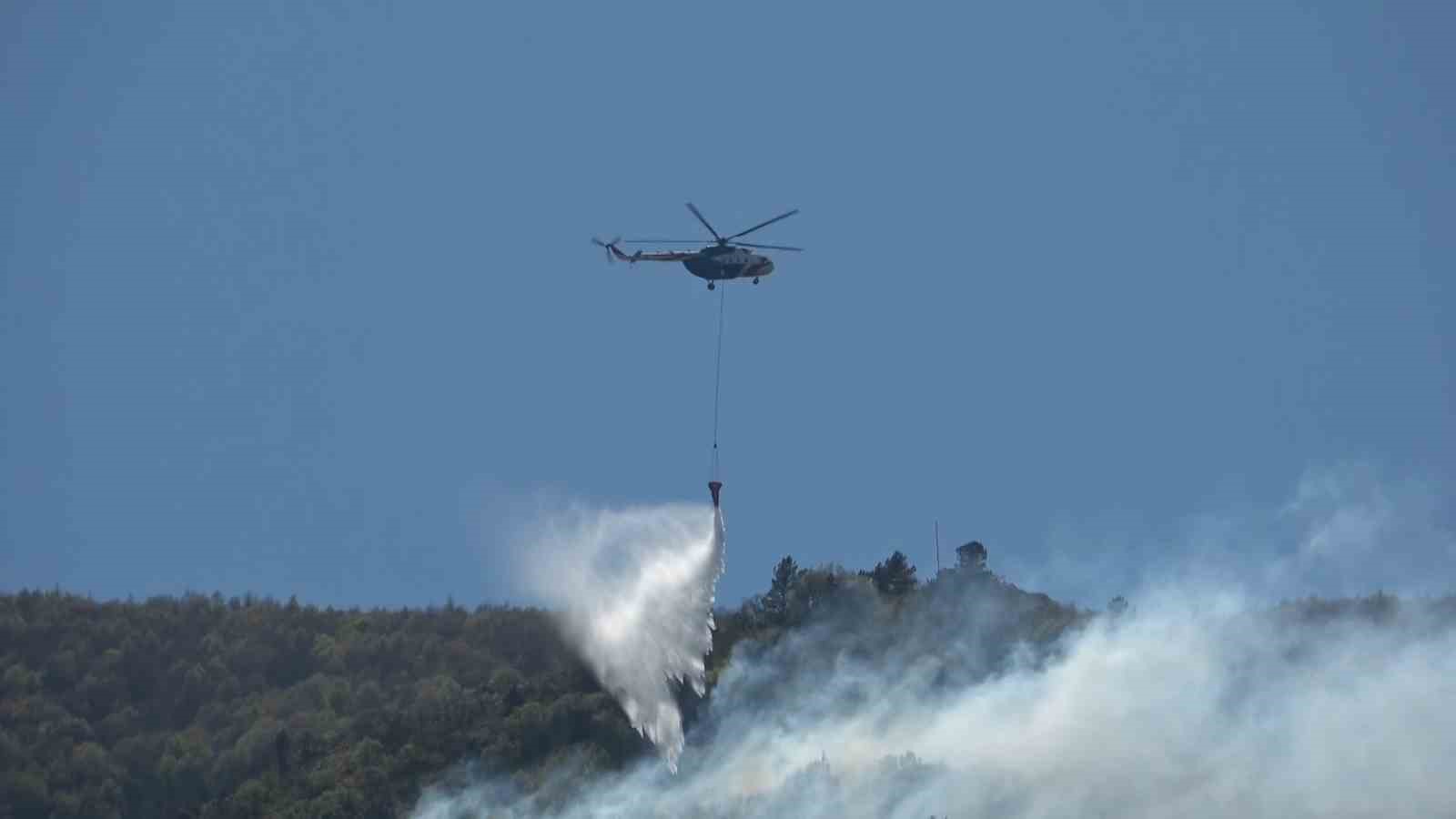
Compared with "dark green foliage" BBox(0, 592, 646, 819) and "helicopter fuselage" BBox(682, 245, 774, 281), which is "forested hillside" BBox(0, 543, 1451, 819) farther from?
"helicopter fuselage" BBox(682, 245, 774, 281)

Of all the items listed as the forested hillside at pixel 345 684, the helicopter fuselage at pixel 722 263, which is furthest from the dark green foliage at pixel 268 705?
the helicopter fuselage at pixel 722 263

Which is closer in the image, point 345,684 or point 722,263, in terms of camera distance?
point 722,263

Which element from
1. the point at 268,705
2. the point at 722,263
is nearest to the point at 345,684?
the point at 268,705

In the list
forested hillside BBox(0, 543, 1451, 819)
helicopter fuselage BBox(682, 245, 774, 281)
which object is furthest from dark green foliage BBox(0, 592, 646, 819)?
helicopter fuselage BBox(682, 245, 774, 281)

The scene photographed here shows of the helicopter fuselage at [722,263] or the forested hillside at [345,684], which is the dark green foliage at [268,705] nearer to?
the forested hillside at [345,684]

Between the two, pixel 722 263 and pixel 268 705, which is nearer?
pixel 722 263

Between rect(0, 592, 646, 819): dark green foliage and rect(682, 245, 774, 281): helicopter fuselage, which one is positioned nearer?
rect(682, 245, 774, 281): helicopter fuselage

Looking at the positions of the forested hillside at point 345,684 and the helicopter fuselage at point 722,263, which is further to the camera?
the forested hillside at point 345,684

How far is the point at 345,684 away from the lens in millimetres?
179625

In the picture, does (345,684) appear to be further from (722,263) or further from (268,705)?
(722,263)

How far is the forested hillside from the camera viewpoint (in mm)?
142125

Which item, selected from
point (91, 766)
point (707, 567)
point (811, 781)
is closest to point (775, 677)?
point (707, 567)

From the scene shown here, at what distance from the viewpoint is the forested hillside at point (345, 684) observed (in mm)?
142125

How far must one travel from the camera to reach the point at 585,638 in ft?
504
